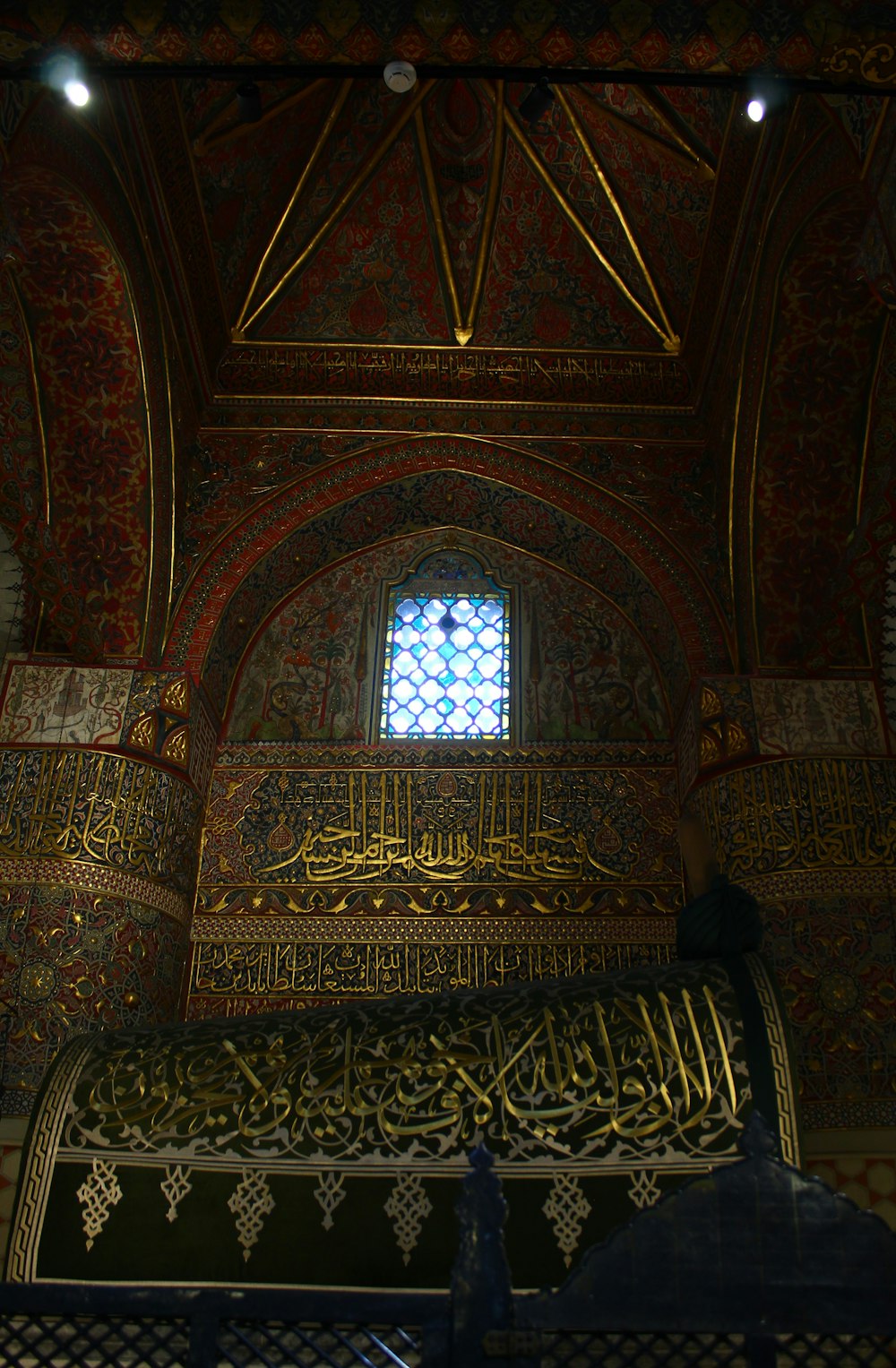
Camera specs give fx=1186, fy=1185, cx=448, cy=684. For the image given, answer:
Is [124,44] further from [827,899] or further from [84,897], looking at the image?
[827,899]

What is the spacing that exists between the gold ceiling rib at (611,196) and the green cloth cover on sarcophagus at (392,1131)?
5020mm

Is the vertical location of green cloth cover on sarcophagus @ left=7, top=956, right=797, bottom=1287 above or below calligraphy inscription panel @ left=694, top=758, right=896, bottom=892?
below

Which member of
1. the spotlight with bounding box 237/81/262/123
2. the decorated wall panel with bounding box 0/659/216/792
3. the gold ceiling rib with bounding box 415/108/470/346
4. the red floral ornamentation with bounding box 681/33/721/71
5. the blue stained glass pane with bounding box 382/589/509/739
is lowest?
the decorated wall panel with bounding box 0/659/216/792

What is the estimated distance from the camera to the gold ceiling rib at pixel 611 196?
740cm

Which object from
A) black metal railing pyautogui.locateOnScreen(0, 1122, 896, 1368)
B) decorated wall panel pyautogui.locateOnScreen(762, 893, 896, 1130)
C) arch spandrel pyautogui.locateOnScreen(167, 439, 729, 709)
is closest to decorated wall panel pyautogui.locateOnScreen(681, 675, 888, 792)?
arch spandrel pyautogui.locateOnScreen(167, 439, 729, 709)

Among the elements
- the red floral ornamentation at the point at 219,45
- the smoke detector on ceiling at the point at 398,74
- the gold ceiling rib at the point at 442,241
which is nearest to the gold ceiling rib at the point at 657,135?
the gold ceiling rib at the point at 442,241

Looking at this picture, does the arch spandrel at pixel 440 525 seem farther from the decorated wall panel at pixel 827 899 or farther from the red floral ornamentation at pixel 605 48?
Result: the red floral ornamentation at pixel 605 48

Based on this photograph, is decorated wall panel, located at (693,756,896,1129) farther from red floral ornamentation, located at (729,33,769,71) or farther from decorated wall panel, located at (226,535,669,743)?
red floral ornamentation, located at (729,33,769,71)

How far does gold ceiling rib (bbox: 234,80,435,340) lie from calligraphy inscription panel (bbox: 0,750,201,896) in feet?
10.3

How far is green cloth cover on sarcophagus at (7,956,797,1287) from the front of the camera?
3494 mm

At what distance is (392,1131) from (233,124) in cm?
577

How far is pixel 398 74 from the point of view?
4.45 m

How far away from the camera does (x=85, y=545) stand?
7.03 m

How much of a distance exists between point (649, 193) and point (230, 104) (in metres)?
2.61
